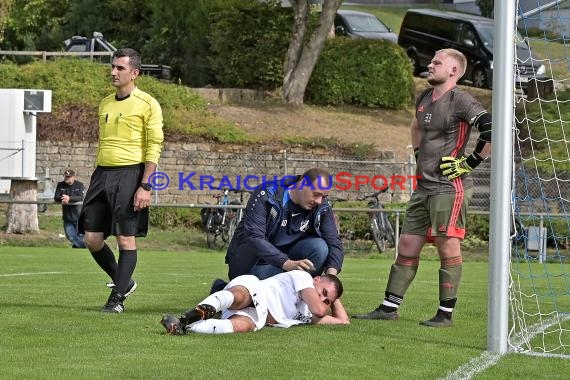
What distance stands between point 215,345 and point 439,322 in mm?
2253

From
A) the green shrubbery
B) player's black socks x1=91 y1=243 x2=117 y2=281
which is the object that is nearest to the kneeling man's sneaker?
player's black socks x1=91 y1=243 x2=117 y2=281

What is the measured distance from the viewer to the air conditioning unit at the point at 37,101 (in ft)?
97.1

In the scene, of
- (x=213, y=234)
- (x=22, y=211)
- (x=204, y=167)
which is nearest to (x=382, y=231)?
(x=213, y=234)

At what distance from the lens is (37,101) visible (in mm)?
29812

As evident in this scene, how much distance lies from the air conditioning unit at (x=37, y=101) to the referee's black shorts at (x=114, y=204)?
1938 cm

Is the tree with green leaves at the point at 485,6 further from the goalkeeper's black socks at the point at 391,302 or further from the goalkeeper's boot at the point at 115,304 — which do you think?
the goalkeeper's boot at the point at 115,304

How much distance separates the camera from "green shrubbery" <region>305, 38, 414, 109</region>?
38.3 meters

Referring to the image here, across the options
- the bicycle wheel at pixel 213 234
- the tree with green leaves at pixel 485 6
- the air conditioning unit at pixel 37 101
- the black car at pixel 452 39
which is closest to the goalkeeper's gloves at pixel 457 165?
the bicycle wheel at pixel 213 234

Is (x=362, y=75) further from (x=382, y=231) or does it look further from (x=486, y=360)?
→ (x=486, y=360)

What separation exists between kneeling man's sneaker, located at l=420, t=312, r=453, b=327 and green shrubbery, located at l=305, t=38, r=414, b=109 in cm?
2852

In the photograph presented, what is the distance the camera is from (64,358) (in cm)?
775

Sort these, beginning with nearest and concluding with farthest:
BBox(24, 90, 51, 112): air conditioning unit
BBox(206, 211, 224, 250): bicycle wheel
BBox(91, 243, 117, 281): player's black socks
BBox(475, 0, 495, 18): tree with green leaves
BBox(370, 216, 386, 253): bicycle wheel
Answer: BBox(91, 243, 117, 281): player's black socks, BBox(370, 216, 386, 253): bicycle wheel, BBox(206, 211, 224, 250): bicycle wheel, BBox(24, 90, 51, 112): air conditioning unit, BBox(475, 0, 495, 18): tree with green leaves

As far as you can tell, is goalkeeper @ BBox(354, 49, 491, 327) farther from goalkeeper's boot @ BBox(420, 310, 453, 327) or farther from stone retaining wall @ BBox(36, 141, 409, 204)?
stone retaining wall @ BBox(36, 141, 409, 204)

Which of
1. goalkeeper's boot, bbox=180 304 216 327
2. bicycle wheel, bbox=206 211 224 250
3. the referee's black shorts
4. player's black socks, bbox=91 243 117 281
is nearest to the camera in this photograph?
goalkeeper's boot, bbox=180 304 216 327
